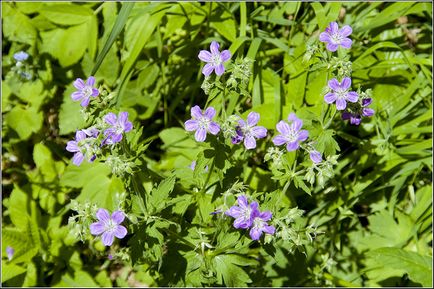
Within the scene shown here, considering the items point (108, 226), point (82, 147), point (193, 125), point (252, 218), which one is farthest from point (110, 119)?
point (252, 218)

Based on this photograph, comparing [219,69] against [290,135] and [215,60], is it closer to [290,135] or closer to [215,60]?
[215,60]

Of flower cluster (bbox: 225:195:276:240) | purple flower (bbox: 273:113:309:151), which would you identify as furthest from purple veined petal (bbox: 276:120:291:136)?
flower cluster (bbox: 225:195:276:240)

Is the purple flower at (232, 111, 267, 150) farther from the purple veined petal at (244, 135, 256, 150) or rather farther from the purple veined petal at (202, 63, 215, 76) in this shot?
the purple veined petal at (202, 63, 215, 76)

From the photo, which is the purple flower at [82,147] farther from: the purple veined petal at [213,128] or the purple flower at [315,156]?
the purple flower at [315,156]

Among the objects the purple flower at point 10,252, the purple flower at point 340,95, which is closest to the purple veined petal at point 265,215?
the purple flower at point 340,95

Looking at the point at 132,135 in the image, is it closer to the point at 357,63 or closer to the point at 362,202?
the point at 357,63
